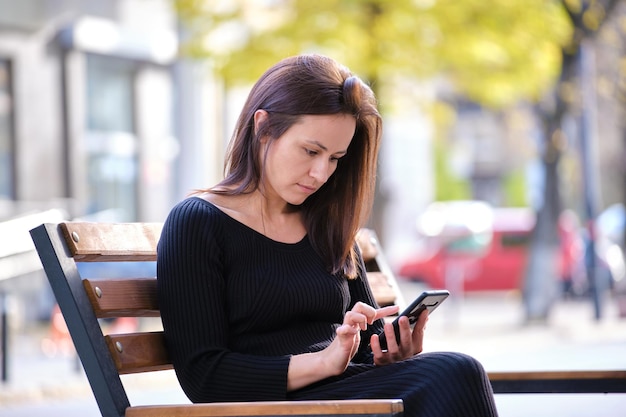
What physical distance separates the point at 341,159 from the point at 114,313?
843 mm

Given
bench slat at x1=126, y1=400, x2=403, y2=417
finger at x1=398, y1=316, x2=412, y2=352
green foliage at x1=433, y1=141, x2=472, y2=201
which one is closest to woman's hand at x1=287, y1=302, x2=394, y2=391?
finger at x1=398, y1=316, x2=412, y2=352

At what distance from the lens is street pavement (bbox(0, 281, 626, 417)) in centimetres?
720

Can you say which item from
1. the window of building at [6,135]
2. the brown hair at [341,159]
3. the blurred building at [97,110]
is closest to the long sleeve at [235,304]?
the brown hair at [341,159]

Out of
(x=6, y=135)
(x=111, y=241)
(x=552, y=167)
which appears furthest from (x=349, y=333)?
(x=6, y=135)

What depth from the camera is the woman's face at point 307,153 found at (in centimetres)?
345

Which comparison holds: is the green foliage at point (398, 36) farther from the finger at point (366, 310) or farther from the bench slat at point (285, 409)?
the bench slat at point (285, 409)

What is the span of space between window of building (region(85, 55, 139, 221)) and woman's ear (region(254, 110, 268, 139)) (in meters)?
16.7

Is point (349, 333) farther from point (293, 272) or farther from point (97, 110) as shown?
point (97, 110)

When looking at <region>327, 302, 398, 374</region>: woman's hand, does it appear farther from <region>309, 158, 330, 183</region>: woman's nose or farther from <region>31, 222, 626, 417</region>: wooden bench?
<region>309, 158, 330, 183</region>: woman's nose

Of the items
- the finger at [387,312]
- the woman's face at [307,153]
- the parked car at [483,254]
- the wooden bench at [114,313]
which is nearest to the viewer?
the wooden bench at [114,313]

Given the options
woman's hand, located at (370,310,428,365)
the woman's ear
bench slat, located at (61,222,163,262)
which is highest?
the woman's ear

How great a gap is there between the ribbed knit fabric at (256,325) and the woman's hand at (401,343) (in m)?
0.07

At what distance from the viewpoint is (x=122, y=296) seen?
3.34m

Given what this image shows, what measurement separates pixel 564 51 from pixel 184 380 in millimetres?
14025
